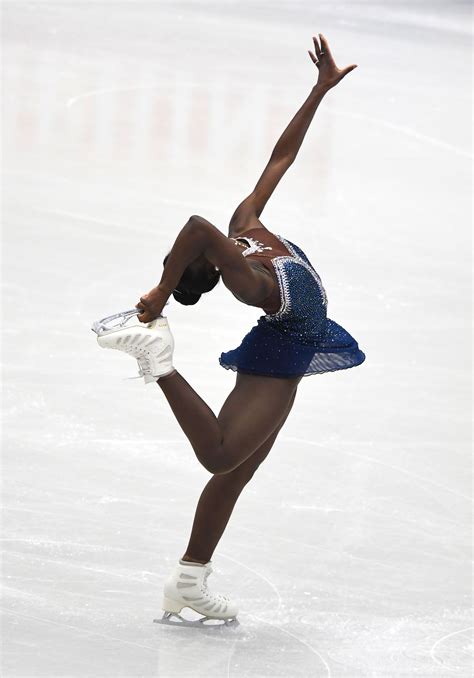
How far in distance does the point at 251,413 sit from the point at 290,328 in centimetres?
26

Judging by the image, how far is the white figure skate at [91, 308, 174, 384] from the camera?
3.16 meters

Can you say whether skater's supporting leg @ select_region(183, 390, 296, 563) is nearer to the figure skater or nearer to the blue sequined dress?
the figure skater

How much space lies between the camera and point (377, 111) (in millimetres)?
10070

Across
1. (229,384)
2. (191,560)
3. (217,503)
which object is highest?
(217,503)

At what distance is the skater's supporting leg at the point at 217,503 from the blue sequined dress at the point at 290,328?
0.21 metres

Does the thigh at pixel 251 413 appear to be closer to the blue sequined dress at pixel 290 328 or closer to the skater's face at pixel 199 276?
the blue sequined dress at pixel 290 328

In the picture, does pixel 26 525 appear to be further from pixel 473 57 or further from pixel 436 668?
pixel 473 57

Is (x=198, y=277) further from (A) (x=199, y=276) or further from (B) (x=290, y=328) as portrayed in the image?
(B) (x=290, y=328)

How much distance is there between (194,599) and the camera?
3.68 metres

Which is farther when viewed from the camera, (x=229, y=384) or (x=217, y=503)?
(x=229, y=384)

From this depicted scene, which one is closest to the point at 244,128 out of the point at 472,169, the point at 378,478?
the point at 472,169

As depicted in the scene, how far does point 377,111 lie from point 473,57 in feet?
10.1

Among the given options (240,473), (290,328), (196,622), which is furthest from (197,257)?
(196,622)

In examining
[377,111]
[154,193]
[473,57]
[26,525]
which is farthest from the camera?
[473,57]
